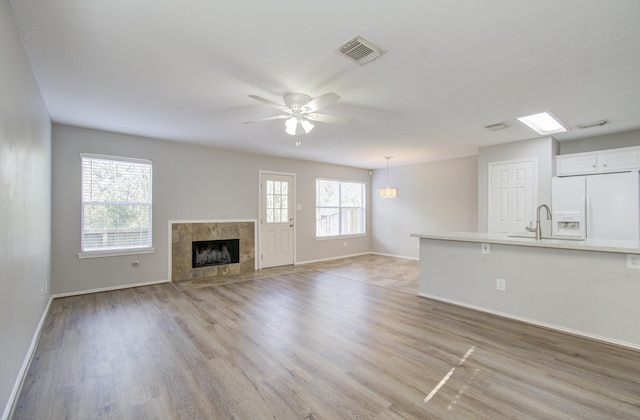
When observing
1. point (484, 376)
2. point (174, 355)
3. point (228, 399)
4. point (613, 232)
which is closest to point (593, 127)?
point (613, 232)

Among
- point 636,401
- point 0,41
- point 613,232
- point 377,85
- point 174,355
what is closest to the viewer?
point 0,41

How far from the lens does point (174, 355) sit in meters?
2.55

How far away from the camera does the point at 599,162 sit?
4.37m

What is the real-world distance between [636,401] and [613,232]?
10.2 feet

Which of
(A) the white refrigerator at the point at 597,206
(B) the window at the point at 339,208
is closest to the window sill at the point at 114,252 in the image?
(B) the window at the point at 339,208

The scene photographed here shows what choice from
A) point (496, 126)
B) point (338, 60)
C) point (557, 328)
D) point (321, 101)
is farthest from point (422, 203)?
point (338, 60)

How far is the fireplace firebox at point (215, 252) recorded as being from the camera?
5.51 m

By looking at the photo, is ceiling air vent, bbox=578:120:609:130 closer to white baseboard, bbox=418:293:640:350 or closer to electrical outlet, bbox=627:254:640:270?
electrical outlet, bbox=627:254:640:270

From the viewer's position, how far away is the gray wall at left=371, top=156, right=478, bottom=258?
6602 millimetres

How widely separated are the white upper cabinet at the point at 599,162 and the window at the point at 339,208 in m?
4.63

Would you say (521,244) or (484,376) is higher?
(521,244)

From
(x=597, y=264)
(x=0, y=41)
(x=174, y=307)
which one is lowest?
(x=174, y=307)

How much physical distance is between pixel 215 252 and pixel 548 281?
5.31 m

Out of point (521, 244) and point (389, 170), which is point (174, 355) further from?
point (389, 170)
